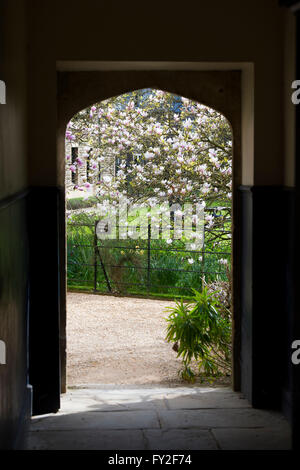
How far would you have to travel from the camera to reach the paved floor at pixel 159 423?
146 inches

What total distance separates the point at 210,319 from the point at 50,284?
2143 mm

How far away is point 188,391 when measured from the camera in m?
5.05

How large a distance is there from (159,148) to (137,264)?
90.1 inches

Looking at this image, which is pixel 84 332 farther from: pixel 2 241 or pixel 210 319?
pixel 2 241

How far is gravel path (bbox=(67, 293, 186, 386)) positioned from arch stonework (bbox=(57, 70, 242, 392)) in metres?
1.66

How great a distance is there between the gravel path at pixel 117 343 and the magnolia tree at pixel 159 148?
1449 millimetres

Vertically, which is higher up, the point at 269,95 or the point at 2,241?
the point at 269,95

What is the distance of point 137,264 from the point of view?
1005 centimetres

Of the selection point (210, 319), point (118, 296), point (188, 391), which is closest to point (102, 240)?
point (118, 296)

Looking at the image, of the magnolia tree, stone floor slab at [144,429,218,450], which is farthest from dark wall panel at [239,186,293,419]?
the magnolia tree

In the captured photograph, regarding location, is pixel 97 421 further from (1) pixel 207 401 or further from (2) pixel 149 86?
(2) pixel 149 86

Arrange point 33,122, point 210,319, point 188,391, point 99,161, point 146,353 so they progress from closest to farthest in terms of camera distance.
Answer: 1. point 33,122
2. point 188,391
3. point 210,319
4. point 146,353
5. point 99,161

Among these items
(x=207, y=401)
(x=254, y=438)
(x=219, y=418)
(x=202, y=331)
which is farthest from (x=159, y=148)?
(x=254, y=438)

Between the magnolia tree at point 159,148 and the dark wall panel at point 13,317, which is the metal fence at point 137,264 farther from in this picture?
the dark wall panel at point 13,317
